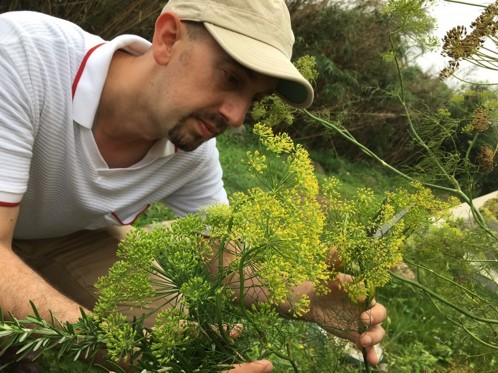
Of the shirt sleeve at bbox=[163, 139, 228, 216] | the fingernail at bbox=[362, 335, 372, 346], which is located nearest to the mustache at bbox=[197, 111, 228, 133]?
the shirt sleeve at bbox=[163, 139, 228, 216]

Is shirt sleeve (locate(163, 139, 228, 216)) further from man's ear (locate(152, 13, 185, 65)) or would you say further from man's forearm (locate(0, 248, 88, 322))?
man's forearm (locate(0, 248, 88, 322))

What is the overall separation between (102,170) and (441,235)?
4.03 ft

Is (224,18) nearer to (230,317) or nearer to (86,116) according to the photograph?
(86,116)

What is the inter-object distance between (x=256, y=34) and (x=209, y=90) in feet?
0.85

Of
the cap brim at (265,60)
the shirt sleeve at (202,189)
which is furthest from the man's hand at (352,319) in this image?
the shirt sleeve at (202,189)

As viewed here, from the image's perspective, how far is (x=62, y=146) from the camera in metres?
1.98

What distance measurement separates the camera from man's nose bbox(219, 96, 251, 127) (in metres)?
1.77

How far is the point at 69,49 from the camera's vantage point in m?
1.99

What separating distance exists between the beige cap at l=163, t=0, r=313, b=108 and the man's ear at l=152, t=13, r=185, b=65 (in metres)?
0.03

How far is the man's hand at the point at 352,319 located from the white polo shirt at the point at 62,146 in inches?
37.8

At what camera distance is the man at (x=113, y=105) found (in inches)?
64.9

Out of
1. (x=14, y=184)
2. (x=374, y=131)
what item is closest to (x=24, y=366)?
(x=14, y=184)

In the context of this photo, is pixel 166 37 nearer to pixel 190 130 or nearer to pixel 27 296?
pixel 190 130

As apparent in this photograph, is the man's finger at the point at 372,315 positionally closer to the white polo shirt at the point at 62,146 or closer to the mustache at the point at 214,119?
the mustache at the point at 214,119
